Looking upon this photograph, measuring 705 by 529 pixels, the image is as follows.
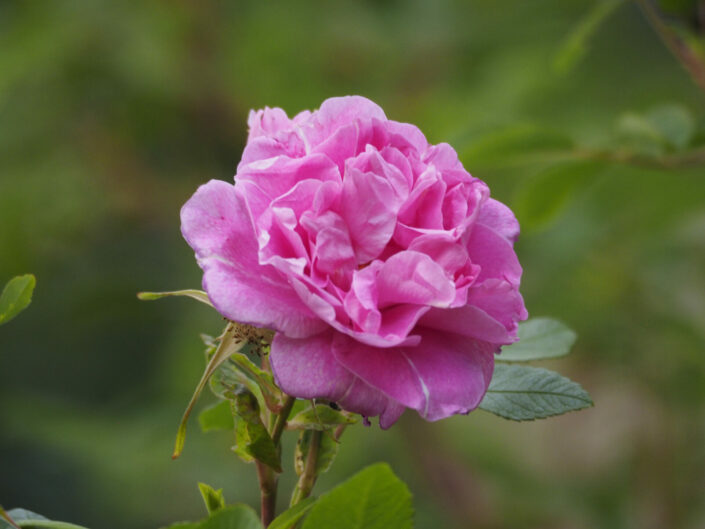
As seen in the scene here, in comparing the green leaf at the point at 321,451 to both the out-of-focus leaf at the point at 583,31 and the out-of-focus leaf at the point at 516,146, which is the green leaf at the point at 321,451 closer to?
the out-of-focus leaf at the point at 516,146

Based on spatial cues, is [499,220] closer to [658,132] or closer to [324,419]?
[324,419]

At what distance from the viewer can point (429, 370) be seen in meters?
0.37

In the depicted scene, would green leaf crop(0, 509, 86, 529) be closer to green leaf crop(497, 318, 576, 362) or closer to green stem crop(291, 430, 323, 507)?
green stem crop(291, 430, 323, 507)

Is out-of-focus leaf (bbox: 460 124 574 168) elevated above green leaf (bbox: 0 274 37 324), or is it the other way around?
out-of-focus leaf (bbox: 460 124 574 168)

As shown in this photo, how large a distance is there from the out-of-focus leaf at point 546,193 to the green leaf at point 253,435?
43 centimetres

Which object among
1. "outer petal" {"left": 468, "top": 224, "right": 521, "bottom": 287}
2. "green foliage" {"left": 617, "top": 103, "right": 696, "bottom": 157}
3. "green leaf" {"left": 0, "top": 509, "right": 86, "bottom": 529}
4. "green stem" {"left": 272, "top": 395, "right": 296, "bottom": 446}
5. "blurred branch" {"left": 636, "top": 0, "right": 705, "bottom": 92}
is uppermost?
"blurred branch" {"left": 636, "top": 0, "right": 705, "bottom": 92}

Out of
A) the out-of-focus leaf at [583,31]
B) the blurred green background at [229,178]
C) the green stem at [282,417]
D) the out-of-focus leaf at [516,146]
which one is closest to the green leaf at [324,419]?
the green stem at [282,417]

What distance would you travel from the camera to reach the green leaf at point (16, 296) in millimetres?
410

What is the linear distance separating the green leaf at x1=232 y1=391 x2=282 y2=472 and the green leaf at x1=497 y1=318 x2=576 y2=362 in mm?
170

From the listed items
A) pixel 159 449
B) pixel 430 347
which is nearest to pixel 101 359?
pixel 159 449

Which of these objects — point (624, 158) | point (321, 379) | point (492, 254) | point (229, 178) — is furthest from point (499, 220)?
point (229, 178)

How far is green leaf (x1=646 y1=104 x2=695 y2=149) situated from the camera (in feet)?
2.25

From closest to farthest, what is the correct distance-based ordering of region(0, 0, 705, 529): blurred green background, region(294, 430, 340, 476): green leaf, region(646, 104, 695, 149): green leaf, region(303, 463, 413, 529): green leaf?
region(303, 463, 413, 529): green leaf < region(294, 430, 340, 476): green leaf < region(646, 104, 695, 149): green leaf < region(0, 0, 705, 529): blurred green background

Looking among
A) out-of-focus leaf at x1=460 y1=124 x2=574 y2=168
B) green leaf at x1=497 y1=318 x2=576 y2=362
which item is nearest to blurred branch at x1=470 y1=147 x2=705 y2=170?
out-of-focus leaf at x1=460 y1=124 x2=574 y2=168
